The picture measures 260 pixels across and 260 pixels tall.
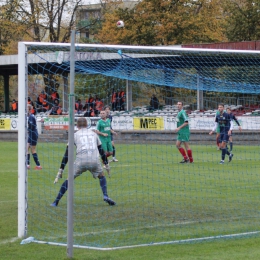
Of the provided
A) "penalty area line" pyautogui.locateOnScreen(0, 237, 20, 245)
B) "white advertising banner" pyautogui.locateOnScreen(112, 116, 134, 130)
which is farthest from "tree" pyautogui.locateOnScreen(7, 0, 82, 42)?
"penalty area line" pyautogui.locateOnScreen(0, 237, 20, 245)

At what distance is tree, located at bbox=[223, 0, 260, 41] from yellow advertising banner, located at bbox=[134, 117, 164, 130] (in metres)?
19.9

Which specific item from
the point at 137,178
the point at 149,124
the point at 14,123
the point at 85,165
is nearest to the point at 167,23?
the point at 14,123

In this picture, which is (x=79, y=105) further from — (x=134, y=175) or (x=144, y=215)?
(x=144, y=215)

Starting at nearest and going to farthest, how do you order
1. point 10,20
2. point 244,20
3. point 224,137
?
1. point 224,137
2. point 244,20
3. point 10,20

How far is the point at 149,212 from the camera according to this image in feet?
34.5

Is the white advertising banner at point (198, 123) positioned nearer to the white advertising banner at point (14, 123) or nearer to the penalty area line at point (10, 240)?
the white advertising banner at point (14, 123)

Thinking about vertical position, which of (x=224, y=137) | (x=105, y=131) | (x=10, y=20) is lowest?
(x=224, y=137)

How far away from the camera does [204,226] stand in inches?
364

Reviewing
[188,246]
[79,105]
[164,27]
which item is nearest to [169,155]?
[79,105]

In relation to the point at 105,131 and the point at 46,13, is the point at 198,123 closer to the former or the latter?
the point at 105,131

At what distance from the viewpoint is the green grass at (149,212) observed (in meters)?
7.69

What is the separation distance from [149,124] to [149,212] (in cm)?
1827

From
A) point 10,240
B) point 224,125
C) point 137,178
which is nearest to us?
point 10,240

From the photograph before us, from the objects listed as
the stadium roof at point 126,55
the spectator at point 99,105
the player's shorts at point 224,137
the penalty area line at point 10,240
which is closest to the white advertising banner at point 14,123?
the player's shorts at point 224,137
